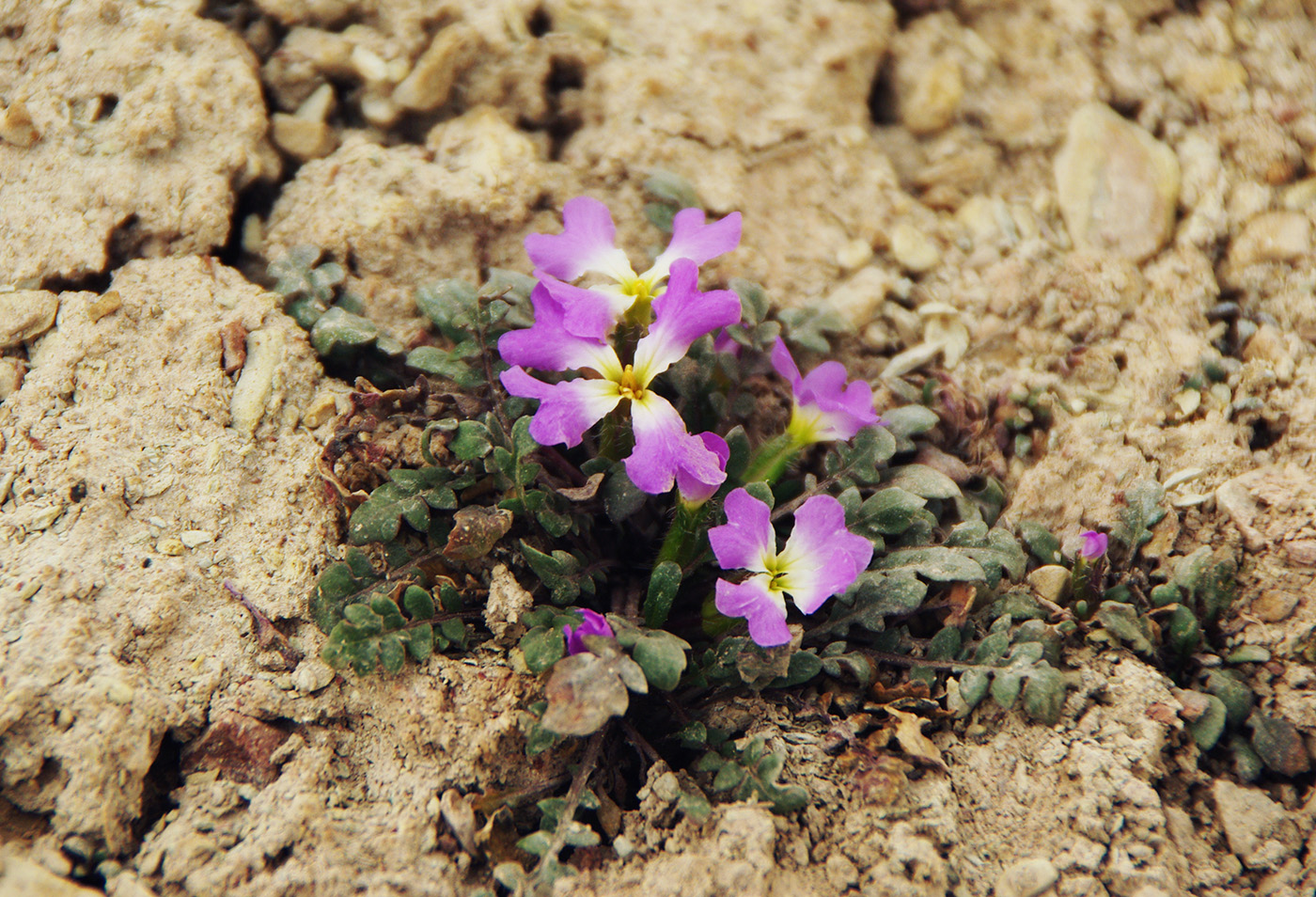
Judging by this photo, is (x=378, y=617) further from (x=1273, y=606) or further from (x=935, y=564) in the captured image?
(x=1273, y=606)

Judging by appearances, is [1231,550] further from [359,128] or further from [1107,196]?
[359,128]

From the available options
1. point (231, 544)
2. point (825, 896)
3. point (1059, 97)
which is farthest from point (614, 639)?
point (1059, 97)

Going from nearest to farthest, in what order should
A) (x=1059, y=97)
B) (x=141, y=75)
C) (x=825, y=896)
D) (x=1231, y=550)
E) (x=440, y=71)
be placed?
(x=825, y=896)
(x=1231, y=550)
(x=141, y=75)
(x=440, y=71)
(x=1059, y=97)

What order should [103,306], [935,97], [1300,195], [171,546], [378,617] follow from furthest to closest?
[935,97] < [1300,195] < [103,306] < [171,546] < [378,617]

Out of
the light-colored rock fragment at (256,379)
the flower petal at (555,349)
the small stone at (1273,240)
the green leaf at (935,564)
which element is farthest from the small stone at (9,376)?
the small stone at (1273,240)

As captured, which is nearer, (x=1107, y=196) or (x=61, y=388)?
(x=61, y=388)

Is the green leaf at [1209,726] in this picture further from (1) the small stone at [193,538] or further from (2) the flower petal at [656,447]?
(1) the small stone at [193,538]

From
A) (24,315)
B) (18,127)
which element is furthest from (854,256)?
(18,127)
